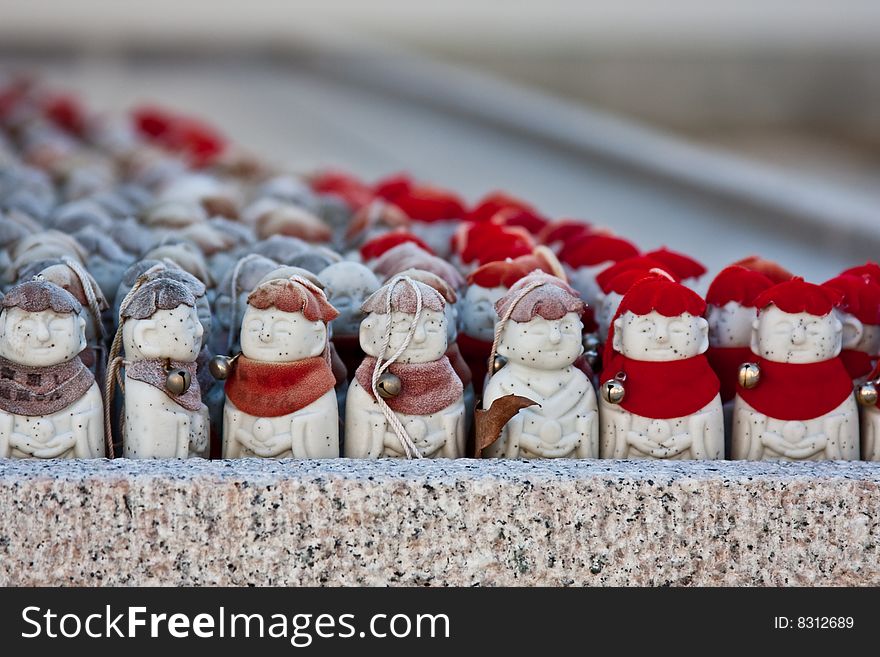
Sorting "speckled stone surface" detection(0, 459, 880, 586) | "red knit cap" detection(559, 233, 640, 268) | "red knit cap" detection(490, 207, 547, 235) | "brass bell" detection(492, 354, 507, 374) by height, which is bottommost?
"speckled stone surface" detection(0, 459, 880, 586)

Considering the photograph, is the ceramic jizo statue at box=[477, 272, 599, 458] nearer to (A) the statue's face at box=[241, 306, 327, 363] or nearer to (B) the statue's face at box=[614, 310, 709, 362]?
(B) the statue's face at box=[614, 310, 709, 362]

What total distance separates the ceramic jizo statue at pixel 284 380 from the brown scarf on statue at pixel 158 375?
65mm

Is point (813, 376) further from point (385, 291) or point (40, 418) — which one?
point (40, 418)

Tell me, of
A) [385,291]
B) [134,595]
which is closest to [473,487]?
[385,291]

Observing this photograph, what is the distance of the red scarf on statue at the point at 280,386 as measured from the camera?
1.84m

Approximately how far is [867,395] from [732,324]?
0.25 metres

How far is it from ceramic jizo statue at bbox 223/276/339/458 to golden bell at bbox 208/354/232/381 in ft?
0.08

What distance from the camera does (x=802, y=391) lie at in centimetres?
186

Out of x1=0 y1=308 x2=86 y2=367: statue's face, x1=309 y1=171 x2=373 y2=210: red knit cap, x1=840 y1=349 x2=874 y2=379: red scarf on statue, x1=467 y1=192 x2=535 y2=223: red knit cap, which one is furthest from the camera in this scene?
x1=309 y1=171 x2=373 y2=210: red knit cap

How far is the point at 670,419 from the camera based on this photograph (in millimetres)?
1860

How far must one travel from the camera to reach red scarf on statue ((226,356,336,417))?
1.84 metres

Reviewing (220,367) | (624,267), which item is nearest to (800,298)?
(624,267)

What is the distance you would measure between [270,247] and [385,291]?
0.56 metres

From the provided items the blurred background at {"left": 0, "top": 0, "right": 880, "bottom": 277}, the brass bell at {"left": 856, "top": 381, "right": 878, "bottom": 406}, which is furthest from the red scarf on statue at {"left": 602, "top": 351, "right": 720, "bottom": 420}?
the blurred background at {"left": 0, "top": 0, "right": 880, "bottom": 277}
